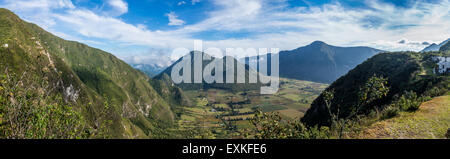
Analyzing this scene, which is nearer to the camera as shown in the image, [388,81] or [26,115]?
[26,115]

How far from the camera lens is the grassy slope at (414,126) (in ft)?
48.9

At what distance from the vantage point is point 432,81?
156ft

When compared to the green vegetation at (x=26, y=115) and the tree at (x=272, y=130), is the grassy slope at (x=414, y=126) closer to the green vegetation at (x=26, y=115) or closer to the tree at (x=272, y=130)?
the tree at (x=272, y=130)

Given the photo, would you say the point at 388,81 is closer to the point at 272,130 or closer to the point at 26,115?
the point at 272,130

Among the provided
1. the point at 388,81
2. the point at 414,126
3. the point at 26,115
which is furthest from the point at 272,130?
the point at 388,81

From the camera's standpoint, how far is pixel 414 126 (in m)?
16.0

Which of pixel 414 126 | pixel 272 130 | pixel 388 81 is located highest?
pixel 388 81

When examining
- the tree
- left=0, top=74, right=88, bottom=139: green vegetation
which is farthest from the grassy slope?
left=0, top=74, right=88, bottom=139: green vegetation

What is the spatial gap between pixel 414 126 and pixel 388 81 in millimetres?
72953

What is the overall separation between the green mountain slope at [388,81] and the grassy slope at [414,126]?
31088mm

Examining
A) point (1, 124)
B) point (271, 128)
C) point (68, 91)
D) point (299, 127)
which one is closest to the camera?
Answer: point (1, 124)
